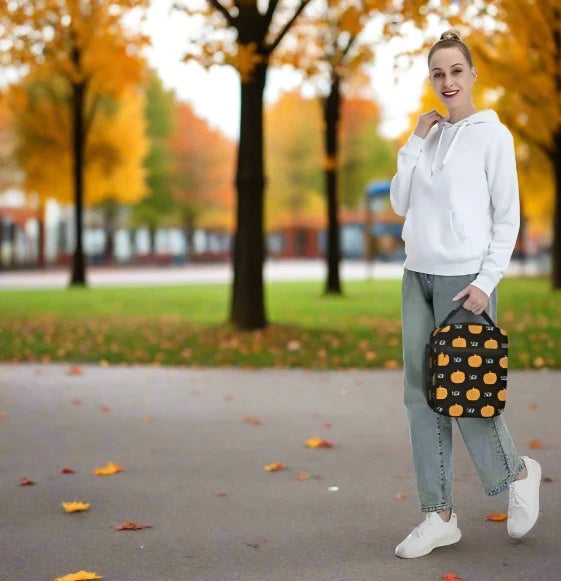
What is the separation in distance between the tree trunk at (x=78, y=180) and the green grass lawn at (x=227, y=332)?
6309 millimetres

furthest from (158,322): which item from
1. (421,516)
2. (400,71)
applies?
(421,516)

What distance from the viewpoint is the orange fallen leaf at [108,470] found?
5.77 meters

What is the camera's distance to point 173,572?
3.95m

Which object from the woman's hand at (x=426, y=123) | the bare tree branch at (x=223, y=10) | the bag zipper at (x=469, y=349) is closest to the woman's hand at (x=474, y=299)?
the bag zipper at (x=469, y=349)

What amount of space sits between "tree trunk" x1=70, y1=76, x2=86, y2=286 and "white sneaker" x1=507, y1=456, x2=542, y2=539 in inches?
968

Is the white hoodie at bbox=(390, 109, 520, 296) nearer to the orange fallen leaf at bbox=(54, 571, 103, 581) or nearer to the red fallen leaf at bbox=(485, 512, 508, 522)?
the red fallen leaf at bbox=(485, 512, 508, 522)

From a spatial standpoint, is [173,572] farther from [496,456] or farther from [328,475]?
[328,475]

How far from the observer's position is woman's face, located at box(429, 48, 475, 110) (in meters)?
3.92

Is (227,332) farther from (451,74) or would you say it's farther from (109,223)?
(109,223)

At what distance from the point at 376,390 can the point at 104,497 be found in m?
4.11

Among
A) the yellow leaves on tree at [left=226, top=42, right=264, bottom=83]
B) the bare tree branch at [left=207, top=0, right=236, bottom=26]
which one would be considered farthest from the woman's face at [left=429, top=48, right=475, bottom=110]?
the bare tree branch at [left=207, top=0, right=236, bottom=26]

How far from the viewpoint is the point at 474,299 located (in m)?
3.86

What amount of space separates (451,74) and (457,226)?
0.57 metres

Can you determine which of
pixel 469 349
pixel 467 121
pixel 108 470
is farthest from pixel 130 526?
pixel 467 121
